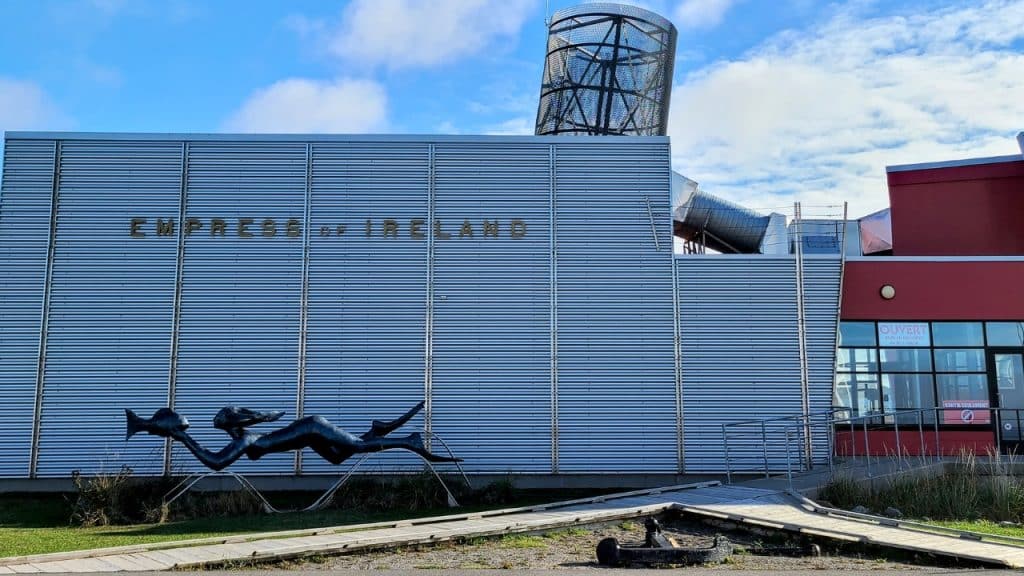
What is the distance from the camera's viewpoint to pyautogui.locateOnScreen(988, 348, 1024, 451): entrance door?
690 inches

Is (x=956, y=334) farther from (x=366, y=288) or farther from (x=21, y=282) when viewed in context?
(x=21, y=282)

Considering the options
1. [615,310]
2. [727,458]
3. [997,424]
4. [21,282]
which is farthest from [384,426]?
[997,424]

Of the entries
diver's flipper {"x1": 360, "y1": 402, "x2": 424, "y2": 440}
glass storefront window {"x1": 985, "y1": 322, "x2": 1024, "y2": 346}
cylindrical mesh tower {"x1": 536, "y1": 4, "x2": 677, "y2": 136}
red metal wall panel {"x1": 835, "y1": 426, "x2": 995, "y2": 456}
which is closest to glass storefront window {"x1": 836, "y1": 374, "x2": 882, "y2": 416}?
red metal wall panel {"x1": 835, "y1": 426, "x2": 995, "y2": 456}

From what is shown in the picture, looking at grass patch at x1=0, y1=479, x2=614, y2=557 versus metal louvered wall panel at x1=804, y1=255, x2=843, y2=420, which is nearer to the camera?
grass patch at x1=0, y1=479, x2=614, y2=557

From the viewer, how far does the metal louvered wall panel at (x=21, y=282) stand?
16484mm

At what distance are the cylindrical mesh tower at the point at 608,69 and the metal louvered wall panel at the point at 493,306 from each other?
3.16 metres

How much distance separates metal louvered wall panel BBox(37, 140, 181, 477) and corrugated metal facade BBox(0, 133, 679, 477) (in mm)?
37

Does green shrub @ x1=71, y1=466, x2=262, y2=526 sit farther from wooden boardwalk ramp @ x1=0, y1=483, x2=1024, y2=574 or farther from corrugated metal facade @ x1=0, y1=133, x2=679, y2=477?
wooden boardwalk ramp @ x1=0, y1=483, x2=1024, y2=574

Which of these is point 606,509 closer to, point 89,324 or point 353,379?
point 353,379

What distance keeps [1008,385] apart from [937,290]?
2.31m

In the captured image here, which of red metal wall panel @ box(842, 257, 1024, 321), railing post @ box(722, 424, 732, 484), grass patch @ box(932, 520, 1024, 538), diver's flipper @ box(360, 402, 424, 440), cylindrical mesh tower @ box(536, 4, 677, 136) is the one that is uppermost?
cylindrical mesh tower @ box(536, 4, 677, 136)

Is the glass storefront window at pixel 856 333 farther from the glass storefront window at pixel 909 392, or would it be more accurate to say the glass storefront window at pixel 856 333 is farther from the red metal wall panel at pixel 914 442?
the red metal wall panel at pixel 914 442

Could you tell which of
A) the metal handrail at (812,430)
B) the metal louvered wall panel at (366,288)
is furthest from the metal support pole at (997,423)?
the metal louvered wall panel at (366,288)

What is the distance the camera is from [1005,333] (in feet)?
58.2
